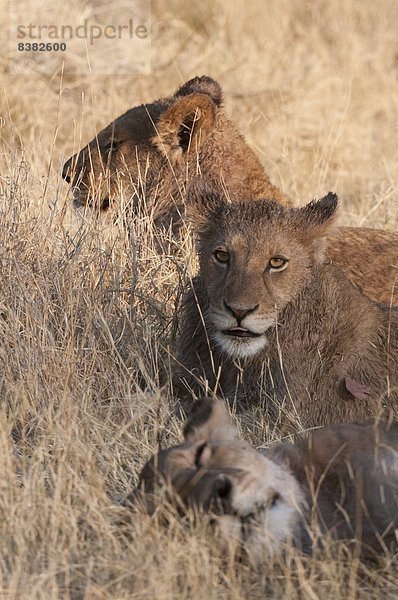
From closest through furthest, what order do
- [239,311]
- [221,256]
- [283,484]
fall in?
[283,484] → [239,311] → [221,256]

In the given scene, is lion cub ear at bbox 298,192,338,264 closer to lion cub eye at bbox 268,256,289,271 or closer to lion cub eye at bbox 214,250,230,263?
lion cub eye at bbox 268,256,289,271

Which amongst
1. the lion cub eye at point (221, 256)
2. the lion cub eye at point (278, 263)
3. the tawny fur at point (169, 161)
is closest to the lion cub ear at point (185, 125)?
the tawny fur at point (169, 161)

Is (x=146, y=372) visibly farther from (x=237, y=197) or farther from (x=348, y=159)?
(x=348, y=159)

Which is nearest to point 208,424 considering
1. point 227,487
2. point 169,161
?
point 227,487

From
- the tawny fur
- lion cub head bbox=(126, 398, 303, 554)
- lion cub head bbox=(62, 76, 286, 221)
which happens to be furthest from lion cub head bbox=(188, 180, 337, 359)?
lion cub head bbox=(62, 76, 286, 221)

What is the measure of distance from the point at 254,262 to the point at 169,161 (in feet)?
7.28

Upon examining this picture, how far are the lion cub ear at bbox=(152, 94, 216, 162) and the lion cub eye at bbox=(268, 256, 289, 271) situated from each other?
2.16 metres

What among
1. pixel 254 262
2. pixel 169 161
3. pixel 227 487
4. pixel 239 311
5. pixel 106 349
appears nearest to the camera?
pixel 227 487

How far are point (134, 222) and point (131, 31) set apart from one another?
6205mm

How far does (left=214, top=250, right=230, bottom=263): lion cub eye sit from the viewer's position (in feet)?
18.1

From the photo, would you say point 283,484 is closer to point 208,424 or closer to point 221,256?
point 208,424

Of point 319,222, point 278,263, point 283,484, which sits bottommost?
point 283,484

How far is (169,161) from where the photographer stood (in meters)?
7.49

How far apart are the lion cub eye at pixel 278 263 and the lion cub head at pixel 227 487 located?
126cm
